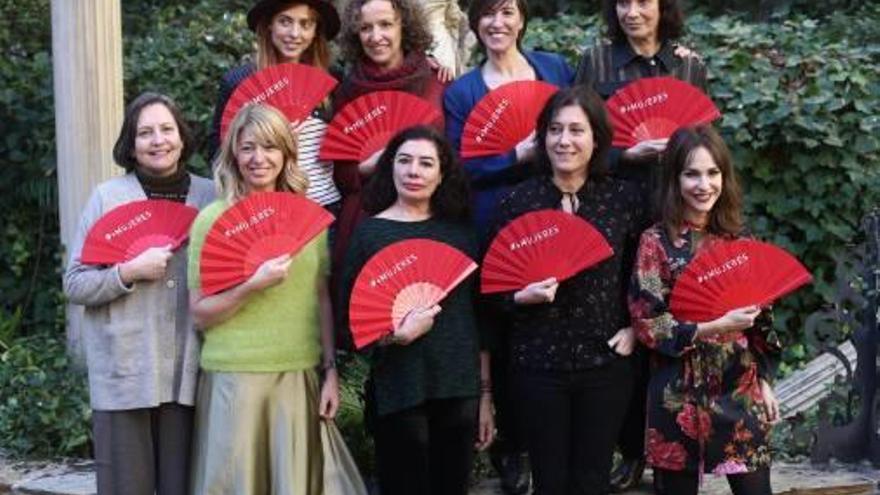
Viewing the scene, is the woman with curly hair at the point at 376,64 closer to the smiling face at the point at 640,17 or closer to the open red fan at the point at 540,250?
the open red fan at the point at 540,250

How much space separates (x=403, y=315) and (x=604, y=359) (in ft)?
2.24

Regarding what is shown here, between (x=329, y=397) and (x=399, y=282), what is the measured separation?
0.51m

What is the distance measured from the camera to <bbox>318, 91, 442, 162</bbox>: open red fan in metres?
5.32

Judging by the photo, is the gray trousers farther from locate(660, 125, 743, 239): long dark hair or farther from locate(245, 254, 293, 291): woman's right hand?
locate(660, 125, 743, 239): long dark hair

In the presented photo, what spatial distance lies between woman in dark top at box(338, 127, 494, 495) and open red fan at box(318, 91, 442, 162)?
0.28 metres

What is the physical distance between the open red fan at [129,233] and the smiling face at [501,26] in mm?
1314

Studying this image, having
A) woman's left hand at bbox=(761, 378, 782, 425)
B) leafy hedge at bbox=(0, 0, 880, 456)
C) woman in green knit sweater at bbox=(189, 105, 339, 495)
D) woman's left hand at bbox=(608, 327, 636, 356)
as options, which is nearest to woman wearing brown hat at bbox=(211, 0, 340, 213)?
woman in green knit sweater at bbox=(189, 105, 339, 495)

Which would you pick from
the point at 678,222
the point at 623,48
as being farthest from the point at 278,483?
the point at 623,48

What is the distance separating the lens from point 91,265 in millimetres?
4992

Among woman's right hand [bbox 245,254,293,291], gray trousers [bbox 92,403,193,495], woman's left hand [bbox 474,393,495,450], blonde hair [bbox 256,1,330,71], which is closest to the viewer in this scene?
woman's right hand [bbox 245,254,293,291]

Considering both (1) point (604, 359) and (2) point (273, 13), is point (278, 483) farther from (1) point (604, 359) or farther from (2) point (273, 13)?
(2) point (273, 13)

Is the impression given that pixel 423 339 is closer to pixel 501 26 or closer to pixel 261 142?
pixel 261 142

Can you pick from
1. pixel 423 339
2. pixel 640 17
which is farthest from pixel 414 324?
pixel 640 17

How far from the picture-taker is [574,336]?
4914 millimetres
